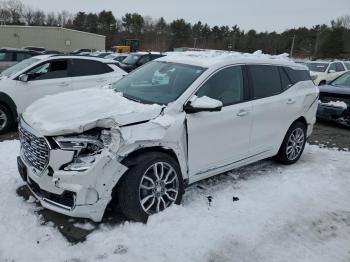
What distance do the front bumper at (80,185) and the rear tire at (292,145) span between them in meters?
3.24

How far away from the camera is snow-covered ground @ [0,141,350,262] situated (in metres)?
3.48

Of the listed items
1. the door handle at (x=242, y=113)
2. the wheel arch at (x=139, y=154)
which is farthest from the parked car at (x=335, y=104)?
the wheel arch at (x=139, y=154)

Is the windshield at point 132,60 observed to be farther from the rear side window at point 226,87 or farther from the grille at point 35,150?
the grille at point 35,150

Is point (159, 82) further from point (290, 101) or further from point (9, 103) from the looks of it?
point (9, 103)

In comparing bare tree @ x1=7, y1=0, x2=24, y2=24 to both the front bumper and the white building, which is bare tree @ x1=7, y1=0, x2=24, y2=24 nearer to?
the white building

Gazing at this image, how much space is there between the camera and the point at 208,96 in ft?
14.8

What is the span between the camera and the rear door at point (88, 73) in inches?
339

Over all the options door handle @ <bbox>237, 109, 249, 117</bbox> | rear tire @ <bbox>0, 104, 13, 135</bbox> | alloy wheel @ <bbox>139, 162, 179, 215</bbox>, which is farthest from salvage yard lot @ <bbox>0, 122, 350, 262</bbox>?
rear tire @ <bbox>0, 104, 13, 135</bbox>

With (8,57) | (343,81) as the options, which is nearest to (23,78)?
(8,57)

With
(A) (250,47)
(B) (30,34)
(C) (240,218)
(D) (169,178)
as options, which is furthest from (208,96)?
(A) (250,47)

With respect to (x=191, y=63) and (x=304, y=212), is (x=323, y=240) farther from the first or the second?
(x=191, y=63)

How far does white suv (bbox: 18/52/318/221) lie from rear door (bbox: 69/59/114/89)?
11.8ft

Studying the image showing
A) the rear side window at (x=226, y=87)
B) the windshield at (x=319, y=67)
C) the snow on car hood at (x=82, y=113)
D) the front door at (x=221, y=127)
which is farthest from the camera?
the windshield at (x=319, y=67)

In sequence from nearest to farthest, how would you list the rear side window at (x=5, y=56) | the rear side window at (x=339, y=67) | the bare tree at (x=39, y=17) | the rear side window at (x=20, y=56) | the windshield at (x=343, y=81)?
the windshield at (x=343, y=81) → the rear side window at (x=5, y=56) → the rear side window at (x=20, y=56) → the rear side window at (x=339, y=67) → the bare tree at (x=39, y=17)
